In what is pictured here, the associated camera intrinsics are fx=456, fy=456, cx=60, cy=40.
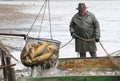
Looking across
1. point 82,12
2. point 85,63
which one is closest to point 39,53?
point 85,63

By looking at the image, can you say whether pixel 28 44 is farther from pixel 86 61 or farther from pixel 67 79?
pixel 86 61

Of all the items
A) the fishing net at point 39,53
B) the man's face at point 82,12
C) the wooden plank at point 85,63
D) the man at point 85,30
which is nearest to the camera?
the fishing net at point 39,53

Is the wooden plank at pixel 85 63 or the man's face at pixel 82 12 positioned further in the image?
the man's face at pixel 82 12

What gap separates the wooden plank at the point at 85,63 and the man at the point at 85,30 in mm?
588

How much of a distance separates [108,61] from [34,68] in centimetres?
273

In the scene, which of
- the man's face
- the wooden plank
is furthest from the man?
the wooden plank

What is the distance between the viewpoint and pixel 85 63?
35.6ft

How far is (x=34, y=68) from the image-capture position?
28.5 ft

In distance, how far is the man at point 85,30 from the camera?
441 inches

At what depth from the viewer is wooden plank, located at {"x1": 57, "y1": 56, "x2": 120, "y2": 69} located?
1077cm

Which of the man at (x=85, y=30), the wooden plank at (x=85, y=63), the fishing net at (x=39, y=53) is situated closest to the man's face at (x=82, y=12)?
the man at (x=85, y=30)

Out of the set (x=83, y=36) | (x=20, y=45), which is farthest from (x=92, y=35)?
(x=20, y=45)

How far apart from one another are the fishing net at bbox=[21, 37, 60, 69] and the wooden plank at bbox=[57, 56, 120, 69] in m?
2.00

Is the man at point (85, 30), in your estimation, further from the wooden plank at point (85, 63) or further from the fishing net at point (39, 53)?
the fishing net at point (39, 53)
